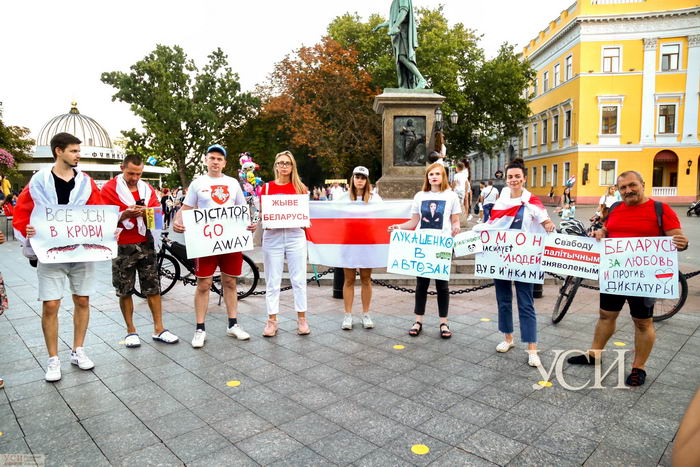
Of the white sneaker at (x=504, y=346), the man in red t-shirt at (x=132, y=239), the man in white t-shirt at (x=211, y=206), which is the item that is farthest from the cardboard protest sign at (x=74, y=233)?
the white sneaker at (x=504, y=346)

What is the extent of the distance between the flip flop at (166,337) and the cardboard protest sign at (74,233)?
1181mm

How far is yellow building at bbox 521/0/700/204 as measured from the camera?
35.9 m

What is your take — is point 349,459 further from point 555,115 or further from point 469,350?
point 555,115

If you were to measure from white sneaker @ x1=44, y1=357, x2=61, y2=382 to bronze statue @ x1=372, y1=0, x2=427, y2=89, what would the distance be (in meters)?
10.1

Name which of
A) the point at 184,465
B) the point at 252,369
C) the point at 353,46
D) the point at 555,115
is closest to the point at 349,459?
the point at 184,465

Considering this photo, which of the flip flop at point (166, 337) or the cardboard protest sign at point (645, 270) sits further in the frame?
the flip flop at point (166, 337)

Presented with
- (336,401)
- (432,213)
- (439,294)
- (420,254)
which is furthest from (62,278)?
A: (439,294)

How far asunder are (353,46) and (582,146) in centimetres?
1903

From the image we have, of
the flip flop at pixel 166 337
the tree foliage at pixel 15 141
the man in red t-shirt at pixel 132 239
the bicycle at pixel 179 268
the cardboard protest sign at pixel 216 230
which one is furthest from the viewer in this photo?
the tree foliage at pixel 15 141

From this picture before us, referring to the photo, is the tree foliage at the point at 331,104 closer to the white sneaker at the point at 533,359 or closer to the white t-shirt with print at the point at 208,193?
the white t-shirt with print at the point at 208,193

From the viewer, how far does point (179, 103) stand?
3784cm

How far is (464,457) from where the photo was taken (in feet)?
10.2

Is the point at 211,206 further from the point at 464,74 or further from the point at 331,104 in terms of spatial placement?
the point at 464,74

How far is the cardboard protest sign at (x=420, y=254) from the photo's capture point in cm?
546
